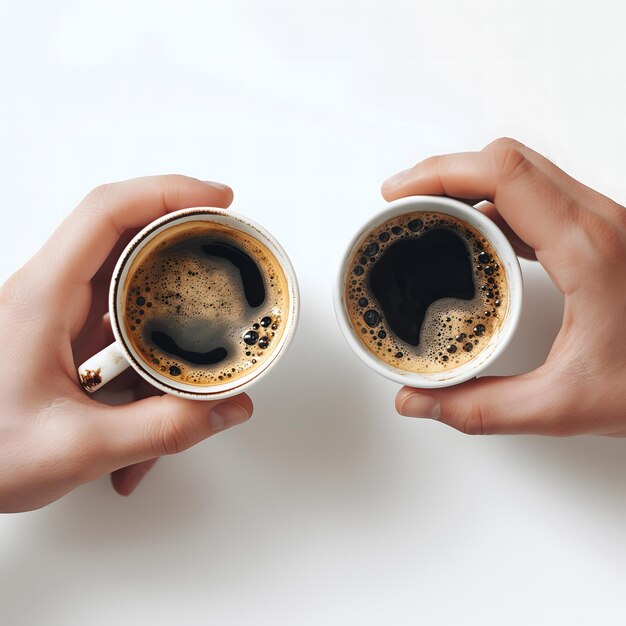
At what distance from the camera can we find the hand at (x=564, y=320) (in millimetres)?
1214

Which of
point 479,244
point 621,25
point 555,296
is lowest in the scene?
point 555,296

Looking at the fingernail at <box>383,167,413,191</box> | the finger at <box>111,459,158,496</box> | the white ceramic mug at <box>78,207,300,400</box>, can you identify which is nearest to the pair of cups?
the white ceramic mug at <box>78,207,300,400</box>

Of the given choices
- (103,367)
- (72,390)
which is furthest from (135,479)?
(103,367)

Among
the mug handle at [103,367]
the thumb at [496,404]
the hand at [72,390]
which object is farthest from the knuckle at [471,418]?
the mug handle at [103,367]

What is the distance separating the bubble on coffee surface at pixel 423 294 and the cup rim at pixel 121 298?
15cm

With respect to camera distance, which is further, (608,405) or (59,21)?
(59,21)

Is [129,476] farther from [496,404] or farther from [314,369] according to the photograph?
[496,404]

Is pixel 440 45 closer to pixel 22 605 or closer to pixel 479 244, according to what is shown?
pixel 479 244

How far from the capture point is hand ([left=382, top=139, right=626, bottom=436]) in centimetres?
121

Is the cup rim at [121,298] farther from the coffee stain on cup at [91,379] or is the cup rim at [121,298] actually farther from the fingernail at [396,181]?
the fingernail at [396,181]

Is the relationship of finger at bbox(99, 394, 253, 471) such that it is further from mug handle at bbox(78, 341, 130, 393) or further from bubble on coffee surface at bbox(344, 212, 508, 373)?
bubble on coffee surface at bbox(344, 212, 508, 373)

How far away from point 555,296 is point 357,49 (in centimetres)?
70

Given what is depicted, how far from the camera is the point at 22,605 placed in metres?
1.50

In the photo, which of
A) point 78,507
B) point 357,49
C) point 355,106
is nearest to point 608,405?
point 355,106
